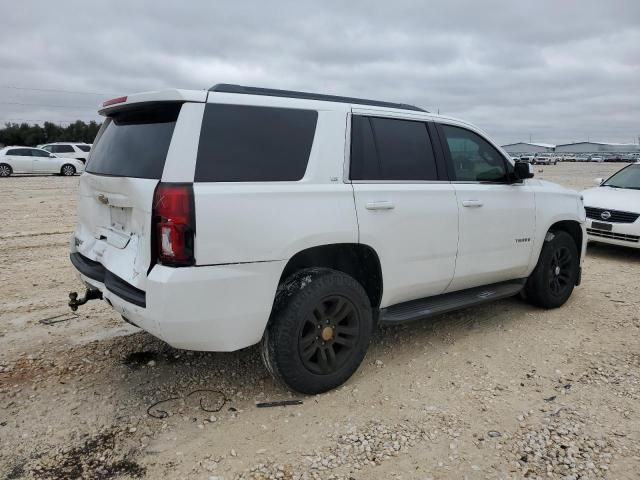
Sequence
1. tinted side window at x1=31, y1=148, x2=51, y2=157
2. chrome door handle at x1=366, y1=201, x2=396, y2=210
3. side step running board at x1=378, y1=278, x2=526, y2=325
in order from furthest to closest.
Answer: tinted side window at x1=31, y1=148, x2=51, y2=157, side step running board at x1=378, y1=278, x2=526, y2=325, chrome door handle at x1=366, y1=201, x2=396, y2=210

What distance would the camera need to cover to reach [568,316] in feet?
16.7

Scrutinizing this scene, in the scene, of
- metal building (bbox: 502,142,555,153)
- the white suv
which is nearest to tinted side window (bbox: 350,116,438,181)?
the white suv

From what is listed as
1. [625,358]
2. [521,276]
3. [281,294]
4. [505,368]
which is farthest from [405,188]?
[625,358]

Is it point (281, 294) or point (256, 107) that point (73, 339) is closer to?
point (281, 294)

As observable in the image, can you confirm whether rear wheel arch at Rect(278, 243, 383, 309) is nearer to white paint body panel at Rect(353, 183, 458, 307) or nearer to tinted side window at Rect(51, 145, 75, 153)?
white paint body panel at Rect(353, 183, 458, 307)

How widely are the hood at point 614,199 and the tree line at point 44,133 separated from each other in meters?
A: 78.8

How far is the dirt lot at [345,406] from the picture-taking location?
2730 mm

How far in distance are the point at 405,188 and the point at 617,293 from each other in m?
3.74

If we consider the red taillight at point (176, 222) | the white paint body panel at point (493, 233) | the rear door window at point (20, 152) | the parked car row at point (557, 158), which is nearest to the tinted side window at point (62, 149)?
the rear door window at point (20, 152)

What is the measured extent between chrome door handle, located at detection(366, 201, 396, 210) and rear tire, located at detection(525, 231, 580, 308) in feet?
7.26

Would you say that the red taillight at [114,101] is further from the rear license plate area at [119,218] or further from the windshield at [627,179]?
the windshield at [627,179]

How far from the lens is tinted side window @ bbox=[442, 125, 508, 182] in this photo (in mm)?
4270

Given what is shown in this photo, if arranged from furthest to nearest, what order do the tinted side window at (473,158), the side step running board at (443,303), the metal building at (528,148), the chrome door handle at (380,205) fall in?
the metal building at (528,148)
the tinted side window at (473,158)
the side step running board at (443,303)
the chrome door handle at (380,205)

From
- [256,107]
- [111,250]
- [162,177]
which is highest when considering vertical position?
[256,107]
